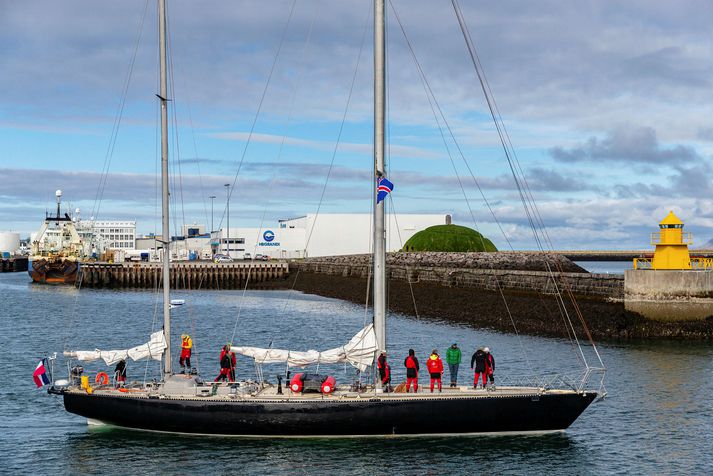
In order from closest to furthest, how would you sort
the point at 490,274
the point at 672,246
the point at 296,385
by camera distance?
the point at 296,385, the point at 672,246, the point at 490,274

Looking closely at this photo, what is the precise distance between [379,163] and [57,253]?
110911 mm

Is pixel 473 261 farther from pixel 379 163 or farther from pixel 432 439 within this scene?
pixel 432 439

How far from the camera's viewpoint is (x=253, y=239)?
148 metres

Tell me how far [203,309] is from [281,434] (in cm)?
5098

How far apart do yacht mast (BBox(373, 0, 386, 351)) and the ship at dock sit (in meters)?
101

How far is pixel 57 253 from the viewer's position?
124 meters

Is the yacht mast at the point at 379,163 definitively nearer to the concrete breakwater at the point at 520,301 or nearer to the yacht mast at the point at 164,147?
the yacht mast at the point at 164,147

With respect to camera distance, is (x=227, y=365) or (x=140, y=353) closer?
(x=227, y=365)

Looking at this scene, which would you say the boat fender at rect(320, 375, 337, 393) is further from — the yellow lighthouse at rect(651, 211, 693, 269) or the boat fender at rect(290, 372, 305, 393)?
the yellow lighthouse at rect(651, 211, 693, 269)

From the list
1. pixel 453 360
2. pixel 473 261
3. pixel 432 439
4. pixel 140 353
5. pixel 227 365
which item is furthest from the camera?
pixel 473 261

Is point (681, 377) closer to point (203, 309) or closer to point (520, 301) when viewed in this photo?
point (520, 301)

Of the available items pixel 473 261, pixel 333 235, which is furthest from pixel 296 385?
pixel 333 235

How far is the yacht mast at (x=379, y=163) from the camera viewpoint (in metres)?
24.2

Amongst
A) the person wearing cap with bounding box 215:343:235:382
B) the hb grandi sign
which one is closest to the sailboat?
the person wearing cap with bounding box 215:343:235:382
